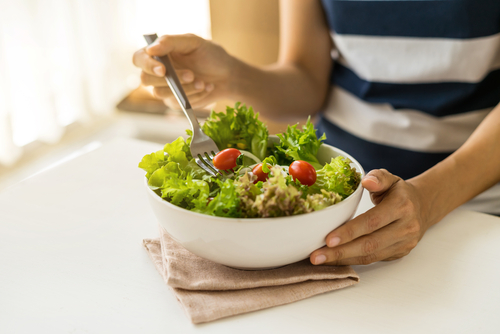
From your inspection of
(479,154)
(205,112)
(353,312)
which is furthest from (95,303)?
(205,112)

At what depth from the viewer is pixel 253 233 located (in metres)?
0.59

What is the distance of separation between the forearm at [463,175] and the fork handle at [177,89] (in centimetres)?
49

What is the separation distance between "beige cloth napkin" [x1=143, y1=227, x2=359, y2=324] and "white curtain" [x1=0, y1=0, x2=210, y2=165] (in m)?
1.63

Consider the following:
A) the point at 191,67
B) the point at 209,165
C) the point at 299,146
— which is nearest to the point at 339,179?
the point at 299,146

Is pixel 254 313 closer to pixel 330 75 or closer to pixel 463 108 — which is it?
pixel 463 108

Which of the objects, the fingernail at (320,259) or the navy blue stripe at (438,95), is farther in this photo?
the navy blue stripe at (438,95)

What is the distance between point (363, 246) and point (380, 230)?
0.17 feet

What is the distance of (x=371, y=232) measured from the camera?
71 centimetres

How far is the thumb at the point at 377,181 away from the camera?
27.2 inches

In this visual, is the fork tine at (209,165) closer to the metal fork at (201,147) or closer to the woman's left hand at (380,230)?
the metal fork at (201,147)

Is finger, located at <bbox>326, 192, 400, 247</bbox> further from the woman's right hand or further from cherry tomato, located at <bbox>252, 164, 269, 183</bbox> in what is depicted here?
the woman's right hand

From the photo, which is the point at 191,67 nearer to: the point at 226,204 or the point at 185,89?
the point at 185,89

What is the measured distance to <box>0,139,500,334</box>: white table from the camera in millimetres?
603

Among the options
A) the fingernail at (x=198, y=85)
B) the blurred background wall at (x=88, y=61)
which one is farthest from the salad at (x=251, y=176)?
the blurred background wall at (x=88, y=61)
